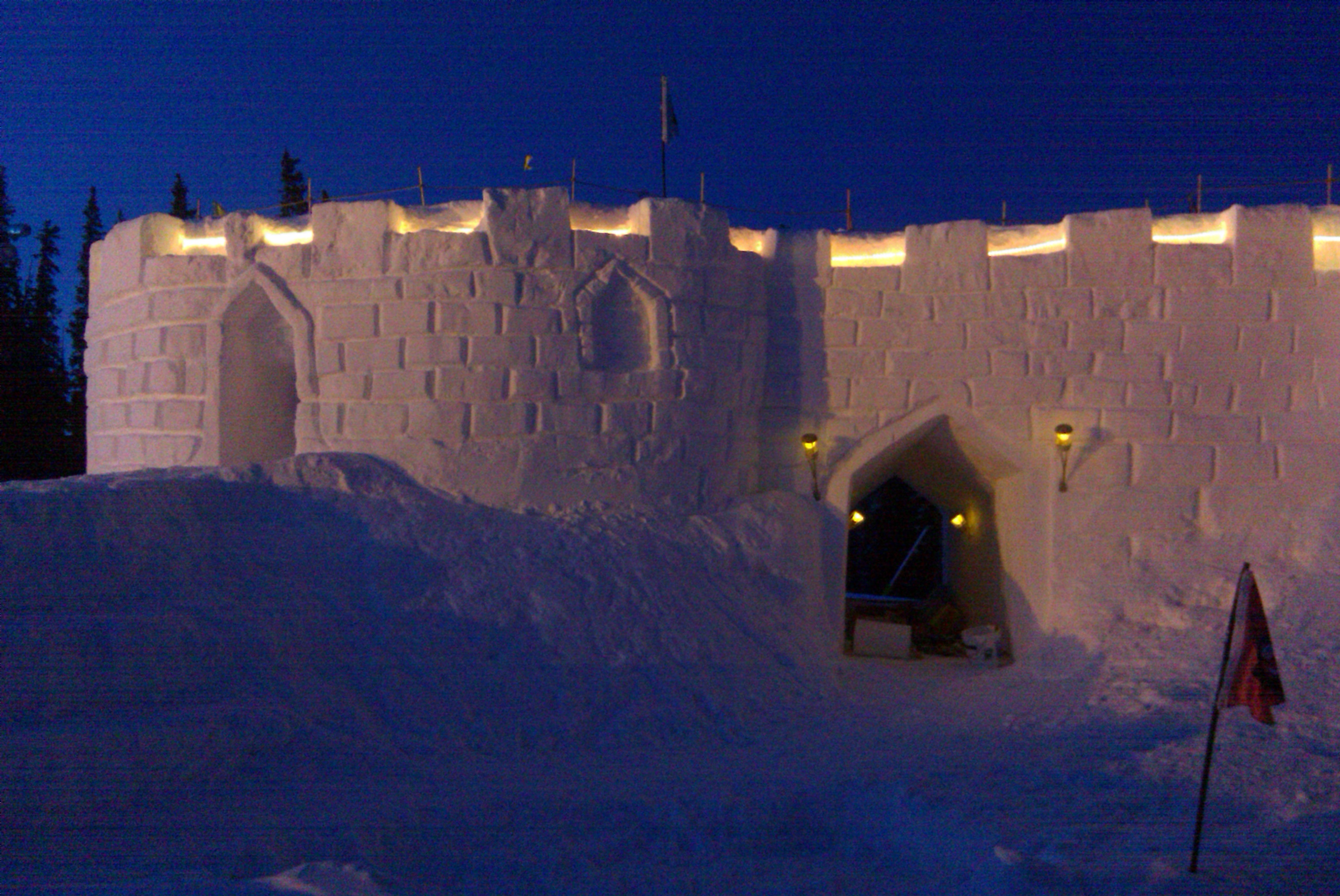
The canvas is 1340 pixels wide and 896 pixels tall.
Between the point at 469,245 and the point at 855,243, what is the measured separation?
4217 millimetres

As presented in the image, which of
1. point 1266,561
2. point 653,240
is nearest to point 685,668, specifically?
point 653,240

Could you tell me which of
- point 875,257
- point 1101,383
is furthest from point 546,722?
point 1101,383

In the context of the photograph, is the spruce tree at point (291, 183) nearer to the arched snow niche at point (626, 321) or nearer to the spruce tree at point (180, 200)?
the spruce tree at point (180, 200)

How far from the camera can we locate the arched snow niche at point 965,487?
982cm

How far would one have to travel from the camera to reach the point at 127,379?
997 cm

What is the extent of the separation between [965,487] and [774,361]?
13.3 feet

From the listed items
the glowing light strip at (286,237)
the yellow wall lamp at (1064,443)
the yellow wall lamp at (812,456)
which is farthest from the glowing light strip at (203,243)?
the yellow wall lamp at (1064,443)

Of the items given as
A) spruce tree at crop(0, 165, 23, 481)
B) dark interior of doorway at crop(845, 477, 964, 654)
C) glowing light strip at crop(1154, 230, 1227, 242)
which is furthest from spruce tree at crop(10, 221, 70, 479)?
glowing light strip at crop(1154, 230, 1227, 242)

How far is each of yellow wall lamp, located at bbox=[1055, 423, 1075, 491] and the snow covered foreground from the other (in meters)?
1.46

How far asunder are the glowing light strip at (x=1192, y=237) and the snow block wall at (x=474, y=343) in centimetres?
432

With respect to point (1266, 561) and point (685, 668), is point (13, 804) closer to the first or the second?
point (685, 668)

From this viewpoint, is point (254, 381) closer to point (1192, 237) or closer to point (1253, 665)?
point (1253, 665)

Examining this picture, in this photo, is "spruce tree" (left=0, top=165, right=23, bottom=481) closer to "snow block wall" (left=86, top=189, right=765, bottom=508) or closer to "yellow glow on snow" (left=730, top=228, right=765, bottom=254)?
"snow block wall" (left=86, top=189, right=765, bottom=508)

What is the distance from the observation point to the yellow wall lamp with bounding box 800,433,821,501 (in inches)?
381
